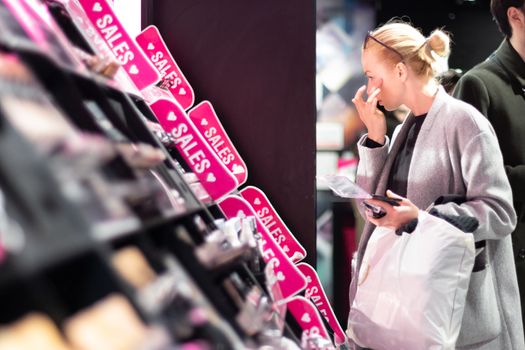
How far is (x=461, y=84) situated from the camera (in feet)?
9.67

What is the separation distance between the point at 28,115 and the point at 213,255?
1.74ft

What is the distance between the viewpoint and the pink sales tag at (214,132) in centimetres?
332

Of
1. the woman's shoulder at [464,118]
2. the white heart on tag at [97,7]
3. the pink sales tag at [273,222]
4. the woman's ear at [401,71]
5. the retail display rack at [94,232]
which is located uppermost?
the white heart on tag at [97,7]

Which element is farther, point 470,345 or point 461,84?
point 461,84

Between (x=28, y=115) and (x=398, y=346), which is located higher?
(x=28, y=115)

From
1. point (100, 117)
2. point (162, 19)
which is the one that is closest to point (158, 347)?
point (100, 117)

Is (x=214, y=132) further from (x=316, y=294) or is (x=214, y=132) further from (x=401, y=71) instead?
(x=401, y=71)

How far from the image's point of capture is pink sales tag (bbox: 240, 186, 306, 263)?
3.41 m

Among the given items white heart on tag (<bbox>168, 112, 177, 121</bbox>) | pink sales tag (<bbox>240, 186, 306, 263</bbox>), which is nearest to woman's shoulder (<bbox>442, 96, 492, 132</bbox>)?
white heart on tag (<bbox>168, 112, 177, 121</bbox>)

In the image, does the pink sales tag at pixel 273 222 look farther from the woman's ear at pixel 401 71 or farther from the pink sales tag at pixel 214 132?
the woman's ear at pixel 401 71

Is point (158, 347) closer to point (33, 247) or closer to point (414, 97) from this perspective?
→ point (33, 247)

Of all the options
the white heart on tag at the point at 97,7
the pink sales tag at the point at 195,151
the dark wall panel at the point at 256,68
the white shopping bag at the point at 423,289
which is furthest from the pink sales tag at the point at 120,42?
the dark wall panel at the point at 256,68

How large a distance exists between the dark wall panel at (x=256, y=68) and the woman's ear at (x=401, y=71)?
3.77ft

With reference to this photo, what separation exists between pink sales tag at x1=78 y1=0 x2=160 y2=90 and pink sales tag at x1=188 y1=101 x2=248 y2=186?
1096 millimetres
